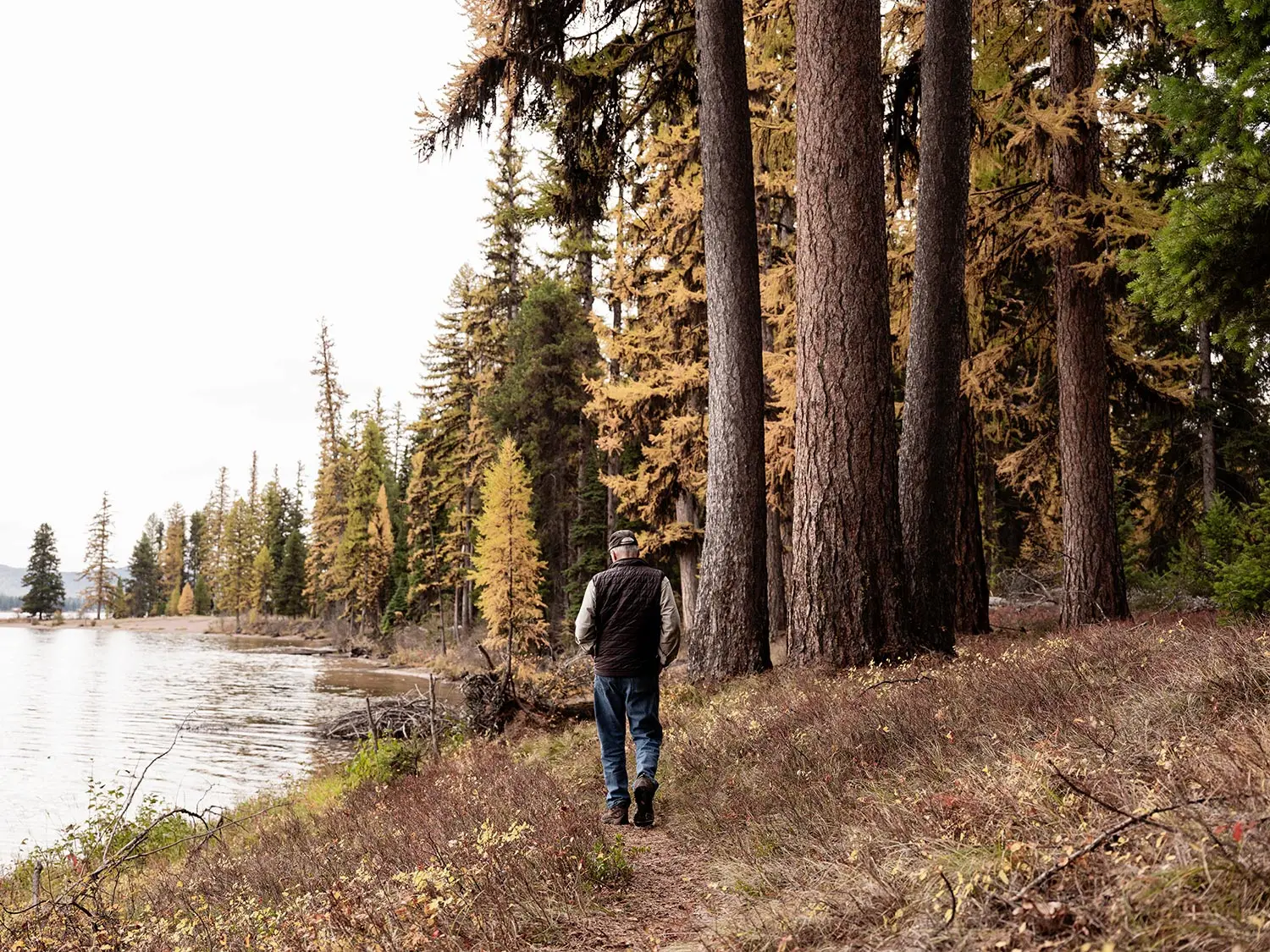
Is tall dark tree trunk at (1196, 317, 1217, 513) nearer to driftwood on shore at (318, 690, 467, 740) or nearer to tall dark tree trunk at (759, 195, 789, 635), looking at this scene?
tall dark tree trunk at (759, 195, 789, 635)

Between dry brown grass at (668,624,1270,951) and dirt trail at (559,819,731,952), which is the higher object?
dry brown grass at (668,624,1270,951)

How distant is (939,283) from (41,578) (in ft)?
368

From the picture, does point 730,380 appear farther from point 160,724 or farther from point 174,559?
point 174,559

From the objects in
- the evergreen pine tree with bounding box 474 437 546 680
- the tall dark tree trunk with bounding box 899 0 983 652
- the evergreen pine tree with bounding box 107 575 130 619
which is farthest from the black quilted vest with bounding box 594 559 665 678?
the evergreen pine tree with bounding box 107 575 130 619

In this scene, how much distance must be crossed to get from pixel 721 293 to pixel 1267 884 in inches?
325

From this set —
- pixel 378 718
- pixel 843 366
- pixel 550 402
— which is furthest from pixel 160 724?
pixel 843 366

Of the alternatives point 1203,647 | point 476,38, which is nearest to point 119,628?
point 476,38

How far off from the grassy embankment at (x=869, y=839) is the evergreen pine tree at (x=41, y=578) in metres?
108

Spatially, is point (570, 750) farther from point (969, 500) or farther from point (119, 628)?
point (119, 628)

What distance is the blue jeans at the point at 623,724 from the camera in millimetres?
5535

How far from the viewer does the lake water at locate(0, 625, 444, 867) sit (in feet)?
41.6

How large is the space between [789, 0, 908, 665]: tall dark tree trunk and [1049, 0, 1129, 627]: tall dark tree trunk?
387 centimetres

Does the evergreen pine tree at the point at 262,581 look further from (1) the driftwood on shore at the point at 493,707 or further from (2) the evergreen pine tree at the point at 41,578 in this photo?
(1) the driftwood on shore at the point at 493,707

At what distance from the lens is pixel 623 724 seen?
227 inches
